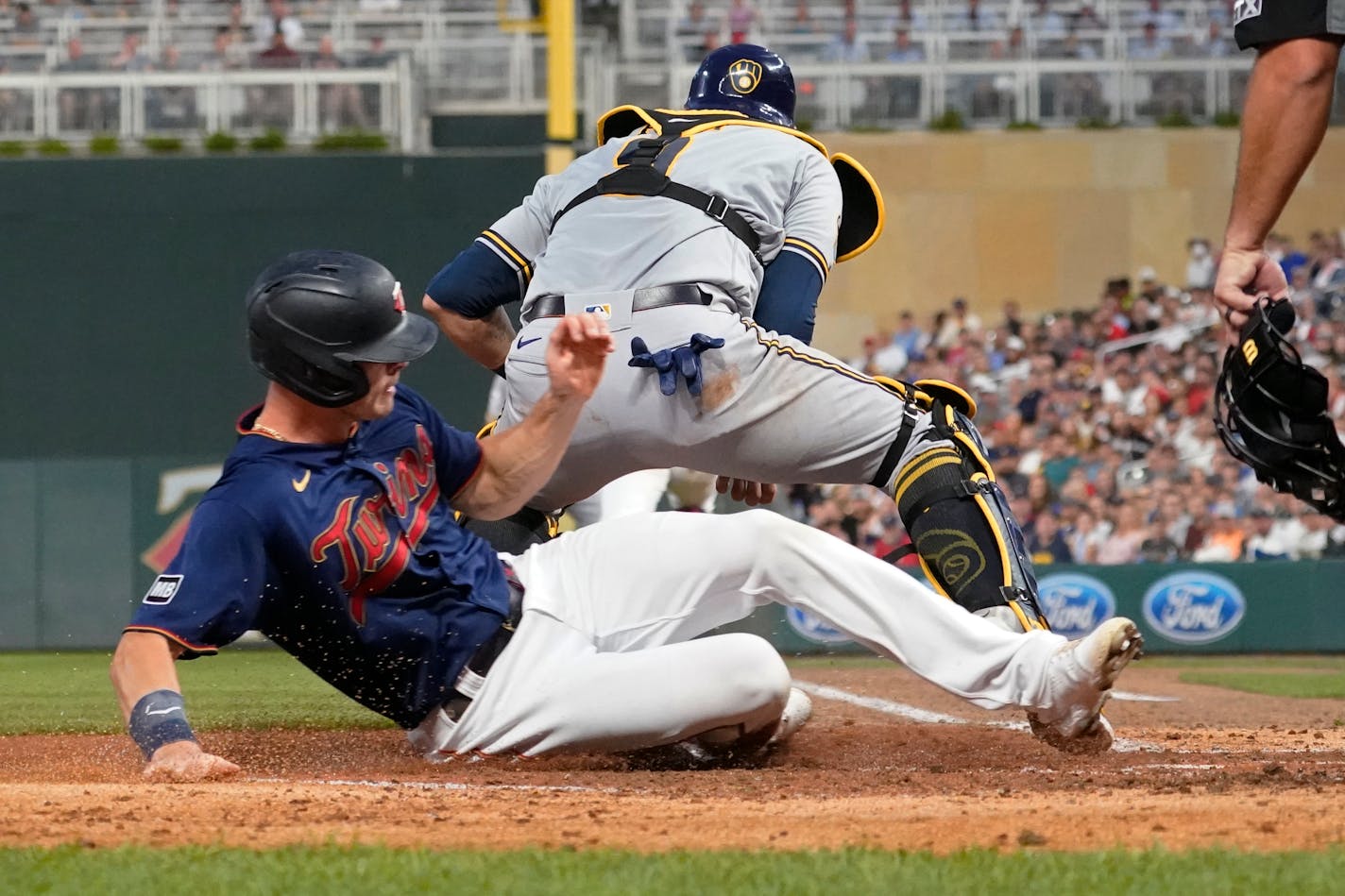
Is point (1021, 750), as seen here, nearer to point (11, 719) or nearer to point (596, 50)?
point (11, 719)

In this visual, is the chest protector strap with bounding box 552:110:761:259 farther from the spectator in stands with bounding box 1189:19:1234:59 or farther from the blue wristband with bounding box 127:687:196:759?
the spectator in stands with bounding box 1189:19:1234:59

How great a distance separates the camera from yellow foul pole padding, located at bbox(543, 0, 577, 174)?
36.0 ft

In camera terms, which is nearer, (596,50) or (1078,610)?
(1078,610)

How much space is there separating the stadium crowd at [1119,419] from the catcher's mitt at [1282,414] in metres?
7.95

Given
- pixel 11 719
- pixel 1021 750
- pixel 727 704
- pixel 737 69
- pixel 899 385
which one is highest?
pixel 737 69

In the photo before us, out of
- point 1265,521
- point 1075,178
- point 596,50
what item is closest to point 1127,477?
point 1265,521

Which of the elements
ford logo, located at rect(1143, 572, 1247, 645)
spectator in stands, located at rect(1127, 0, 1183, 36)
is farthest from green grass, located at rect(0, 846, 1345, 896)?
spectator in stands, located at rect(1127, 0, 1183, 36)

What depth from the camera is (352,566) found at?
4031 millimetres

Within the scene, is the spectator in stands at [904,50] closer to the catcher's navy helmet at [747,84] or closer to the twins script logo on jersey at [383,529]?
the catcher's navy helmet at [747,84]

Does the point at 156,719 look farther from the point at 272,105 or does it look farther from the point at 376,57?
the point at 376,57

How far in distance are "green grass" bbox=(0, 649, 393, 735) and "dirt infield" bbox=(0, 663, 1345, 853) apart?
2.53ft

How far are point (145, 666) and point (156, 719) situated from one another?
0.12 metres

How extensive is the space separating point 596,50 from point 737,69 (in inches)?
460

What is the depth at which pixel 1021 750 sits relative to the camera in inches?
199
